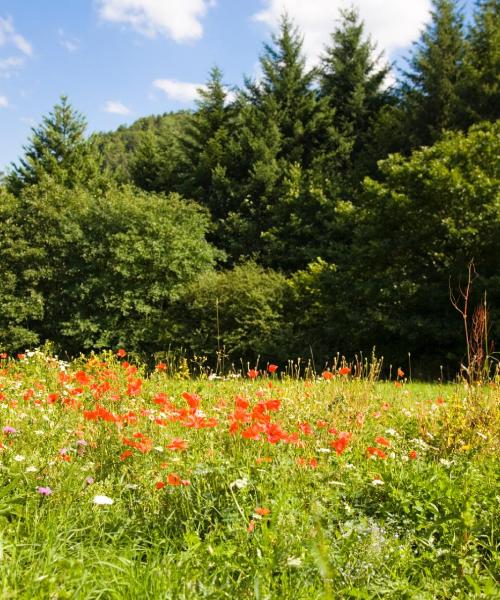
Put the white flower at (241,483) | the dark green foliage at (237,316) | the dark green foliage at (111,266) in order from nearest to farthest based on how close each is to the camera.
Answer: the white flower at (241,483)
the dark green foliage at (237,316)
the dark green foliage at (111,266)

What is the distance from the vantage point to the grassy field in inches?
85.0

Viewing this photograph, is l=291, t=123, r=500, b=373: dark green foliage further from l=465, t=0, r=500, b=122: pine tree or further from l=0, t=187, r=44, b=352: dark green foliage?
l=0, t=187, r=44, b=352: dark green foliage

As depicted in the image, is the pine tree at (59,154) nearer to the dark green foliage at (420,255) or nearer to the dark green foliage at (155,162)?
the dark green foliage at (155,162)

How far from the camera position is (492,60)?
15.6 m

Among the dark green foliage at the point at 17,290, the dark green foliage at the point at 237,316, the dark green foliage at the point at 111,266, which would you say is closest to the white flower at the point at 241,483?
the dark green foliage at the point at 237,316

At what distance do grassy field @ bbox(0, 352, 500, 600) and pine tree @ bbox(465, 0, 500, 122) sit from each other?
1455cm

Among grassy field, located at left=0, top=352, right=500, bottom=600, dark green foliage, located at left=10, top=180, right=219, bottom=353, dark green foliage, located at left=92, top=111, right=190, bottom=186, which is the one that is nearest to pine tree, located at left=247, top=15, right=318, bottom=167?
dark green foliage, located at left=92, top=111, right=190, bottom=186

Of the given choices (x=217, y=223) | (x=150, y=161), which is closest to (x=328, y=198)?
(x=217, y=223)

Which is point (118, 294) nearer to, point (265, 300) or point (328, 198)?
point (265, 300)

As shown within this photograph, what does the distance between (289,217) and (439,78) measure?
263 inches

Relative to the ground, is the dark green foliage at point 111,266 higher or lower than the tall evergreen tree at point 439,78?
lower

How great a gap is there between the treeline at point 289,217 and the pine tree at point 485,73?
2.3 inches

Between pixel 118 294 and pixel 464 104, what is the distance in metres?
12.1

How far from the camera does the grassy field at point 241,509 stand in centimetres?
216
